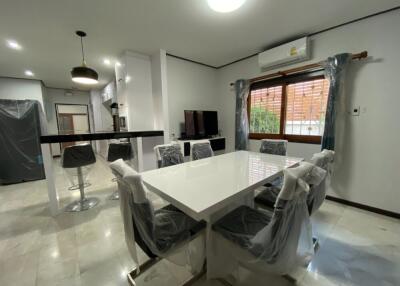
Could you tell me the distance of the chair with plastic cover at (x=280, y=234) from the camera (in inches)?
35.8

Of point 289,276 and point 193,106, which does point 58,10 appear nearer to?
point 193,106

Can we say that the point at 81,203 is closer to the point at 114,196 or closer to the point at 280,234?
the point at 114,196

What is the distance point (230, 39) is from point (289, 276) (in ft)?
10.4

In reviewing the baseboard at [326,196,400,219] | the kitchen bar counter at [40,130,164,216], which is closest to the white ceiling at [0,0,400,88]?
the kitchen bar counter at [40,130,164,216]

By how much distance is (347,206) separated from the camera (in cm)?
254

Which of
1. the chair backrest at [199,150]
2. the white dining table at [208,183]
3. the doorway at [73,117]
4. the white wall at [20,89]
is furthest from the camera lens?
the doorway at [73,117]

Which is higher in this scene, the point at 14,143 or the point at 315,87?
the point at 315,87

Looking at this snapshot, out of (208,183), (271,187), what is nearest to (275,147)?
(271,187)

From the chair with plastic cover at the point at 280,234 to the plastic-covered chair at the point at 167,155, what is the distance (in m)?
1.16

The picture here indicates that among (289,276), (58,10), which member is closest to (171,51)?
(58,10)

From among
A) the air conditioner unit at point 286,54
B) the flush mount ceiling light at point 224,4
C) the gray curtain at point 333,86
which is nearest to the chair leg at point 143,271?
the flush mount ceiling light at point 224,4

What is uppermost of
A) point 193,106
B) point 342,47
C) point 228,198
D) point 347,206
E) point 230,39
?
point 230,39

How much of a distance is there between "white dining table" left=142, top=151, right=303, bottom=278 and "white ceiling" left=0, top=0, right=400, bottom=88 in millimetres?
1885

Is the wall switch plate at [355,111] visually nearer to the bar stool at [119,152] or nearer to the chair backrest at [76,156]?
the bar stool at [119,152]
